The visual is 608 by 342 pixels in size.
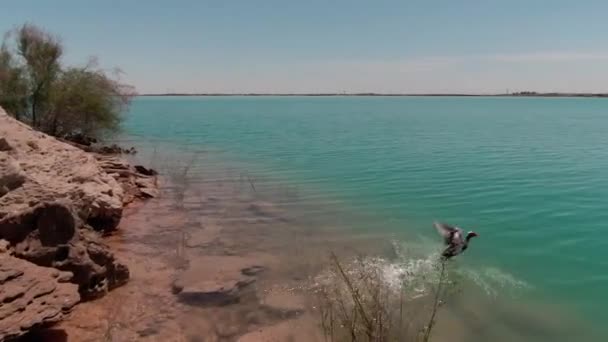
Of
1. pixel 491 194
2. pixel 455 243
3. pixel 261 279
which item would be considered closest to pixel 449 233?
pixel 455 243

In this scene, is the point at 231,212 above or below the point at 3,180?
below

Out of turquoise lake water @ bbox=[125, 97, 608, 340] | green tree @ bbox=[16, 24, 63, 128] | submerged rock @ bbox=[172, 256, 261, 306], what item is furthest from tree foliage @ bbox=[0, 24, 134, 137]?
submerged rock @ bbox=[172, 256, 261, 306]

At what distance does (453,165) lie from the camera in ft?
91.1

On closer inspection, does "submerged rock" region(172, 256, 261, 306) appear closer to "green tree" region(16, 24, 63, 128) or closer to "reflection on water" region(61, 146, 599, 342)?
"reflection on water" region(61, 146, 599, 342)

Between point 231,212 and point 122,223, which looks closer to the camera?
point 122,223

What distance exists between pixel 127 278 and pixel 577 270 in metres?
11.7

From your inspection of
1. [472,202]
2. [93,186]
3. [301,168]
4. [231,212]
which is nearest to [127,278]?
[93,186]

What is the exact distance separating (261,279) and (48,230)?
198 inches

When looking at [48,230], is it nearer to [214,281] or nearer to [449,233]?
[214,281]

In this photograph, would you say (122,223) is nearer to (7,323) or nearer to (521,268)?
(7,323)

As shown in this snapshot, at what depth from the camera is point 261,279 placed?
11.4m

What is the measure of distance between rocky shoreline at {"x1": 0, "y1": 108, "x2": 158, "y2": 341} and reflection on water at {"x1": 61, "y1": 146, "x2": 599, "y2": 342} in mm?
769

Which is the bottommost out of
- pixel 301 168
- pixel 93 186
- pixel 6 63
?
pixel 301 168

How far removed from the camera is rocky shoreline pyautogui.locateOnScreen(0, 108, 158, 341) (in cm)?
759
